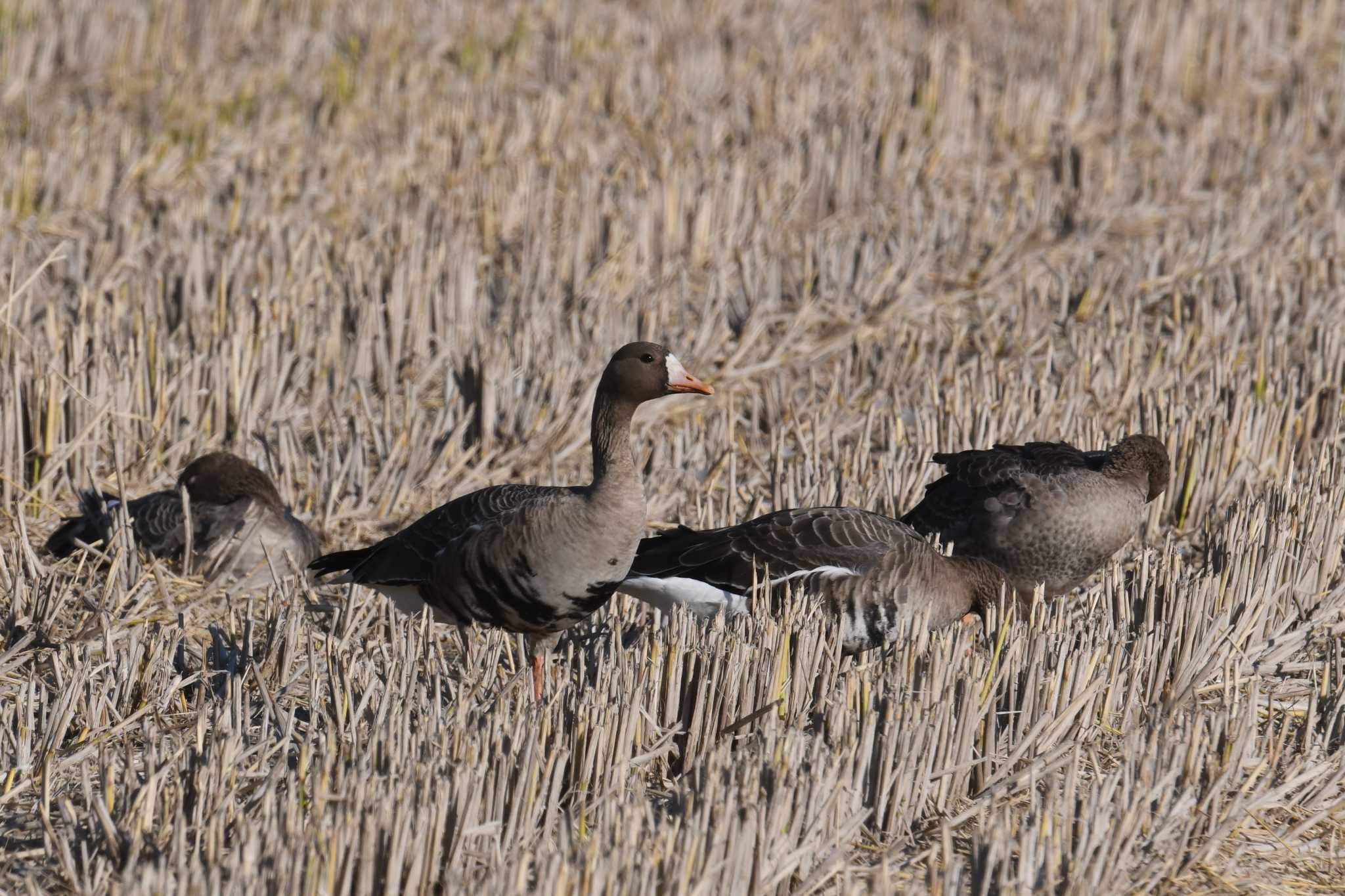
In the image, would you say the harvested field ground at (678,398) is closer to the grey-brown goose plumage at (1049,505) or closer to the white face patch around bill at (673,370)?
the grey-brown goose plumage at (1049,505)

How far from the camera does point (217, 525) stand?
6793mm

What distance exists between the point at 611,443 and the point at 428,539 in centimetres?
89

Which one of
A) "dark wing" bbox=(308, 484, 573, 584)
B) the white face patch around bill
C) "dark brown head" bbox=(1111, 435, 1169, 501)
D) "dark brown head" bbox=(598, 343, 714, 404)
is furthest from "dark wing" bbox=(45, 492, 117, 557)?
"dark brown head" bbox=(1111, 435, 1169, 501)

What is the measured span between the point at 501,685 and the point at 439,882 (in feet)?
3.92

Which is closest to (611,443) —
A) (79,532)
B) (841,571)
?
(841,571)

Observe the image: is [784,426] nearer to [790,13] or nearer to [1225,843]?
[1225,843]

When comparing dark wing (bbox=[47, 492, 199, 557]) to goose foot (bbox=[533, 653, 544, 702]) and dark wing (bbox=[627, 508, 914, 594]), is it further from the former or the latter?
goose foot (bbox=[533, 653, 544, 702])

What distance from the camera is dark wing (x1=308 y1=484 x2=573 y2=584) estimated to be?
579 centimetres

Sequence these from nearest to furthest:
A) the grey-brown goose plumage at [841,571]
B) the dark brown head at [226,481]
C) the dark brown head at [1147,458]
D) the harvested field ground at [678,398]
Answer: the harvested field ground at [678,398]
the grey-brown goose plumage at [841,571]
the dark brown head at [1147,458]
the dark brown head at [226,481]

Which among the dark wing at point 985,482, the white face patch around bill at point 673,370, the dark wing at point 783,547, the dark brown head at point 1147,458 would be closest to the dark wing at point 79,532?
the dark wing at point 783,547

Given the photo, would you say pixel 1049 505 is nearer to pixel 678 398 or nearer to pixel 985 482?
pixel 985 482

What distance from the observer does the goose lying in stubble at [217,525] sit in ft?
22.3

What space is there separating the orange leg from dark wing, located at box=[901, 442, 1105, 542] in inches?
83.3

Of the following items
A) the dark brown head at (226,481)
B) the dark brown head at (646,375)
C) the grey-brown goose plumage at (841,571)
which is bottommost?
the grey-brown goose plumage at (841,571)
